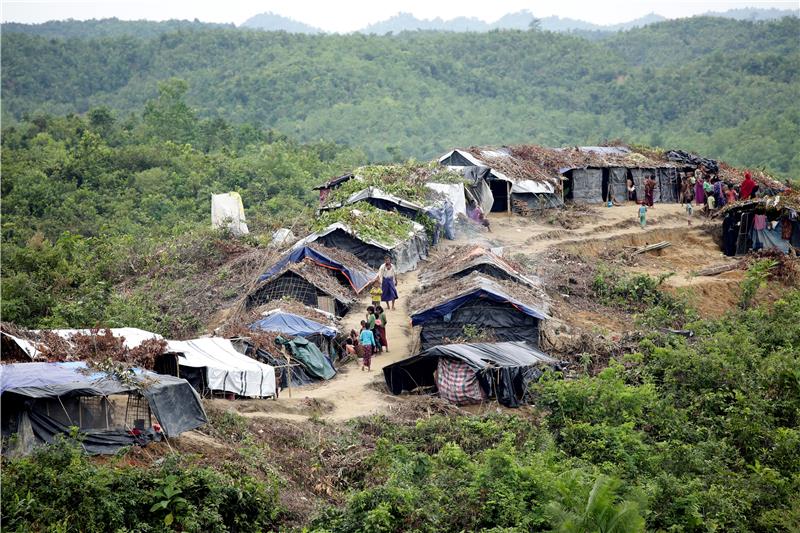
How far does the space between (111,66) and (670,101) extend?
3868cm

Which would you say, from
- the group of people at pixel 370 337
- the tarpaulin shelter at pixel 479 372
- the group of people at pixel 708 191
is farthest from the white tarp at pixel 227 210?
the group of people at pixel 708 191

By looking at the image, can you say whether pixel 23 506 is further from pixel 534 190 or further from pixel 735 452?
pixel 534 190

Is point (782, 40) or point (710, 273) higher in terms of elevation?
point (782, 40)

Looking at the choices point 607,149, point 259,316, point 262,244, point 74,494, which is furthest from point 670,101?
point 74,494

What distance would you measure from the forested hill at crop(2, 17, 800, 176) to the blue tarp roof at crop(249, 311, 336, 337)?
132 feet

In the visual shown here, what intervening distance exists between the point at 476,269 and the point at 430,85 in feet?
169

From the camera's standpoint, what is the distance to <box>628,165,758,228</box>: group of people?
110 feet

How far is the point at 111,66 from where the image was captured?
244 ft

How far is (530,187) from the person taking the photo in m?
32.0

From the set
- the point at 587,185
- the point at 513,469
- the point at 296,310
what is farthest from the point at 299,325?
the point at 587,185

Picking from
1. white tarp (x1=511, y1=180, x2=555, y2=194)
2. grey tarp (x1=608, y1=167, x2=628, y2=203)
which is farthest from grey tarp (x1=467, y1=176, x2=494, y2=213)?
grey tarp (x1=608, y1=167, x2=628, y2=203)

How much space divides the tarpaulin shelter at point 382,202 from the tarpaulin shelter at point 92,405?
1487 centimetres

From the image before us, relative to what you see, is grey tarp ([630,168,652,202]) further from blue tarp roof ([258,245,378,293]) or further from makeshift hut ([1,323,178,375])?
makeshift hut ([1,323,178,375])

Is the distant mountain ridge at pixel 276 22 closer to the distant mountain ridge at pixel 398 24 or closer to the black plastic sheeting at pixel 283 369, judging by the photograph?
the distant mountain ridge at pixel 398 24
